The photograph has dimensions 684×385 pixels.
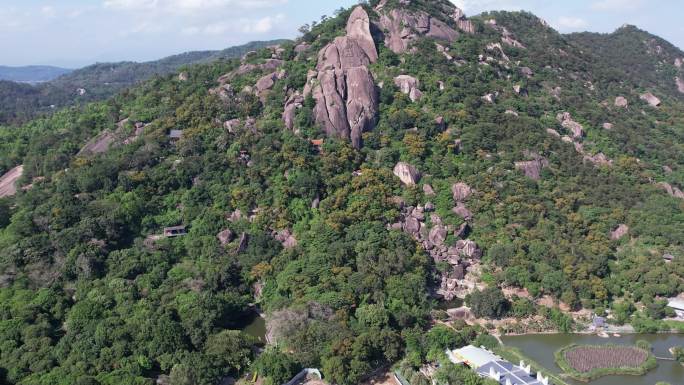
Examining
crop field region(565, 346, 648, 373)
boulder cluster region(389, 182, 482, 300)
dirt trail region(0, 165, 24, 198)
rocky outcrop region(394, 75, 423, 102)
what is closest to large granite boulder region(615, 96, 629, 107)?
rocky outcrop region(394, 75, 423, 102)

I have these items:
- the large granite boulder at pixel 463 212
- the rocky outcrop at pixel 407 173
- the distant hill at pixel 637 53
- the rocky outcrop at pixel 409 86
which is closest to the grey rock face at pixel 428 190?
the rocky outcrop at pixel 407 173

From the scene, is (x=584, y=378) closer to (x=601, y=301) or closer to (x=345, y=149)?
(x=601, y=301)

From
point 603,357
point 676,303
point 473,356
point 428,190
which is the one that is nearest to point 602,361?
point 603,357

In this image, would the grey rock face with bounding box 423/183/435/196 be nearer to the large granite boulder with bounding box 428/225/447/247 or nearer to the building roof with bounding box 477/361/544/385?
the large granite boulder with bounding box 428/225/447/247

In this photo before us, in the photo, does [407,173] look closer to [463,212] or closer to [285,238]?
[463,212]

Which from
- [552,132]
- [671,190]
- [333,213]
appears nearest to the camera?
[333,213]

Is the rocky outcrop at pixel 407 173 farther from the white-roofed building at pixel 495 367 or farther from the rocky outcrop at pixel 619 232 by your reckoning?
the white-roofed building at pixel 495 367
